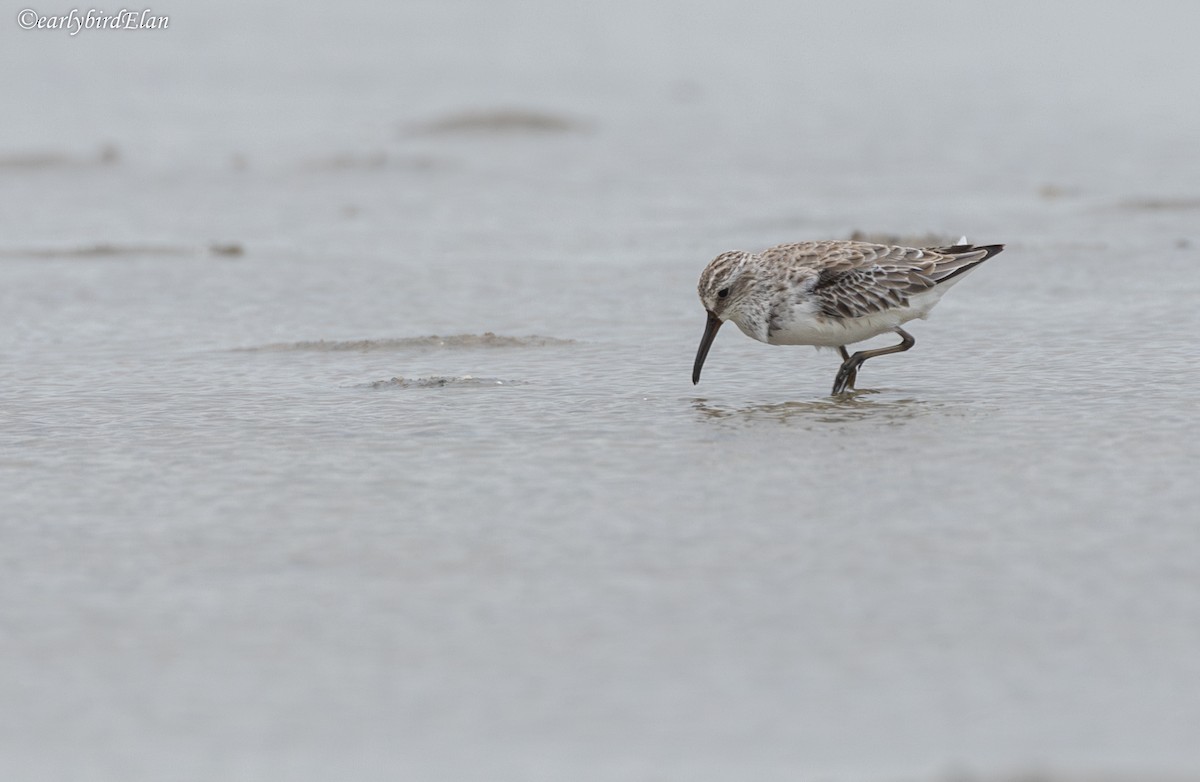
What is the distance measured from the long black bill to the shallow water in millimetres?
109

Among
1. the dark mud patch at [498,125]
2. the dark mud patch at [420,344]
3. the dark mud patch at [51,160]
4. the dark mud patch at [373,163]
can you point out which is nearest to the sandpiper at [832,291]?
the dark mud patch at [420,344]

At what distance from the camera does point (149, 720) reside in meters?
5.52

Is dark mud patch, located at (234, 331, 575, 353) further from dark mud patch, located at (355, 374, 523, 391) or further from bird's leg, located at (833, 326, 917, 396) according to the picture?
bird's leg, located at (833, 326, 917, 396)

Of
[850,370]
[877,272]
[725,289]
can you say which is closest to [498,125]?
[725,289]

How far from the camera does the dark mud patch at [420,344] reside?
39.1ft

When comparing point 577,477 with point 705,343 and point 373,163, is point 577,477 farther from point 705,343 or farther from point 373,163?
point 373,163

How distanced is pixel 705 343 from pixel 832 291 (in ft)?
2.69

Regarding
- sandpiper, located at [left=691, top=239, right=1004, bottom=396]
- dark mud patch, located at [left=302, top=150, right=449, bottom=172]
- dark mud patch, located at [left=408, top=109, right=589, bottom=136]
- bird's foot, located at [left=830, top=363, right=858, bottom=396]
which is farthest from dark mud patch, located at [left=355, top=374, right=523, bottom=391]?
dark mud patch, located at [left=408, top=109, right=589, bottom=136]

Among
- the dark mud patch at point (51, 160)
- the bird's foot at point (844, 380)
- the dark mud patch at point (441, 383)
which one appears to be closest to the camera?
the bird's foot at point (844, 380)

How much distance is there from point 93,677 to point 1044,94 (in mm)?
21628

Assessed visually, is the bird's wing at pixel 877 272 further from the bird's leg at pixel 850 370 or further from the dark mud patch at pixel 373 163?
the dark mud patch at pixel 373 163

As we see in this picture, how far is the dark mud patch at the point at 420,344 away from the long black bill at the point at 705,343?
4.69ft

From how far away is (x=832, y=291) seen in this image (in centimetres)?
1052

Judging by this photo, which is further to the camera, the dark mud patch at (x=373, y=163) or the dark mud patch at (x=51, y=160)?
the dark mud patch at (x=373, y=163)
